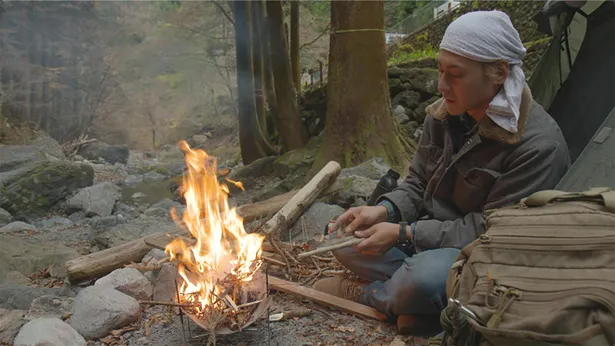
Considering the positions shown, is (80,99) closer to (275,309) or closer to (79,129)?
(79,129)

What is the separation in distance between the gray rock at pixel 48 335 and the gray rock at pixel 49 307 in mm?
380

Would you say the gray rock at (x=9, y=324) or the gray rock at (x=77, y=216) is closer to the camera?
the gray rock at (x=9, y=324)

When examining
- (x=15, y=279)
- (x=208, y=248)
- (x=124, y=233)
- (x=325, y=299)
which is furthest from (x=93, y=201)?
(x=325, y=299)

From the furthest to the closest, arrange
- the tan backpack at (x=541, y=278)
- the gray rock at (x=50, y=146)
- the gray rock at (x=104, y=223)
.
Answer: the gray rock at (x=50, y=146) < the gray rock at (x=104, y=223) < the tan backpack at (x=541, y=278)

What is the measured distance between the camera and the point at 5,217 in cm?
670

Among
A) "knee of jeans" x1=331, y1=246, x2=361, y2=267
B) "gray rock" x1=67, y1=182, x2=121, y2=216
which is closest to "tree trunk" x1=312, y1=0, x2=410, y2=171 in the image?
"gray rock" x1=67, y1=182, x2=121, y2=216

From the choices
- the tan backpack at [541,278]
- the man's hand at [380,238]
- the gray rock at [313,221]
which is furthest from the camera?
the gray rock at [313,221]

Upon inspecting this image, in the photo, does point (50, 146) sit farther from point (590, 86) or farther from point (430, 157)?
point (590, 86)

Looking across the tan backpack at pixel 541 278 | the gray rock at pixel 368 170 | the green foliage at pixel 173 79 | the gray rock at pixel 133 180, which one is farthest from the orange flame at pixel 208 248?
the green foliage at pixel 173 79

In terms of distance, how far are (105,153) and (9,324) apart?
13.5 m

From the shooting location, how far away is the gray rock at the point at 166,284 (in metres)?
2.95

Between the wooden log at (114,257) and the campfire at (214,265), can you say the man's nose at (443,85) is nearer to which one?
the campfire at (214,265)

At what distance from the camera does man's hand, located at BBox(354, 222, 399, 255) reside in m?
2.39

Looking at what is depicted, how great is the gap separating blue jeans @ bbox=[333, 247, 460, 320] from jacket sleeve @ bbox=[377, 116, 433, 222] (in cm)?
22
